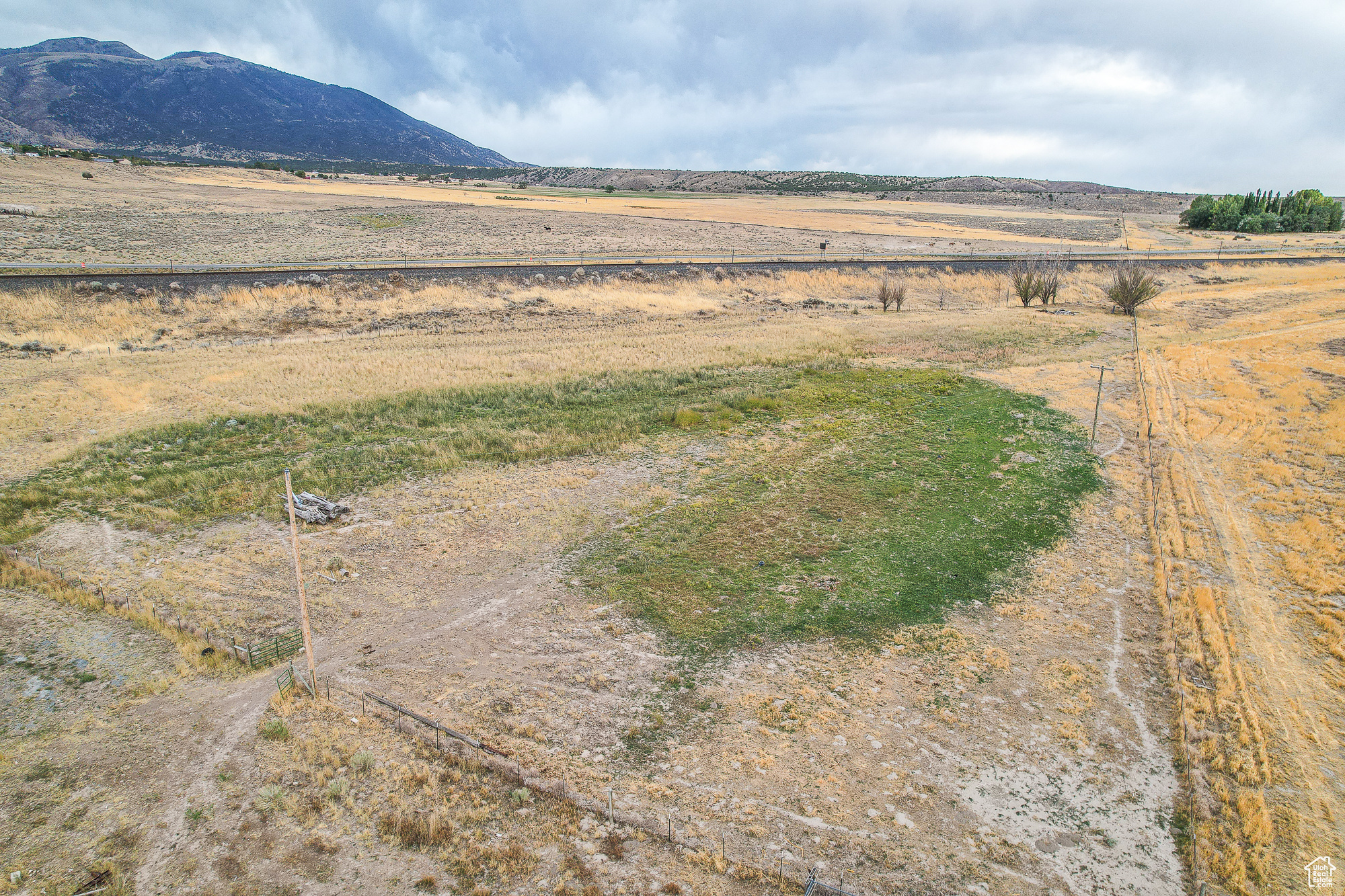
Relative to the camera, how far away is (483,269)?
154 ft

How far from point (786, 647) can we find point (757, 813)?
12.6 ft

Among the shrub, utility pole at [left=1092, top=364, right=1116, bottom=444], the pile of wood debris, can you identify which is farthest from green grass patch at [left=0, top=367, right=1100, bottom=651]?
the shrub

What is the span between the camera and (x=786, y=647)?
12352 mm

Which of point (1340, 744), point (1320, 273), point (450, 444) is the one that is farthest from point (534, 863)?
point (1320, 273)

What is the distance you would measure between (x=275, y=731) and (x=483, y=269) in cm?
4115

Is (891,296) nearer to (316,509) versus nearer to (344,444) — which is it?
(344,444)

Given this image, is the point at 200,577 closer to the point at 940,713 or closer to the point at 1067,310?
the point at 940,713

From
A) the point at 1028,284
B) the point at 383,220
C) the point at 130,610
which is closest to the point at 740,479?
the point at 130,610

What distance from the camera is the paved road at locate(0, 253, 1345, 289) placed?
37.2m

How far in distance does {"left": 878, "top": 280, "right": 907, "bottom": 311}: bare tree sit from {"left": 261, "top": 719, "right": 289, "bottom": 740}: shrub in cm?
4667

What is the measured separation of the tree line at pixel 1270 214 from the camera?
103375 mm

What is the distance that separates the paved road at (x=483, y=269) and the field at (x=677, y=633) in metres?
11.4

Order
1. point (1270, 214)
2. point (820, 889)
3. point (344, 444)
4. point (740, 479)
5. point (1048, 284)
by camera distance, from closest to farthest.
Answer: point (820, 889) < point (740, 479) < point (344, 444) < point (1048, 284) < point (1270, 214)

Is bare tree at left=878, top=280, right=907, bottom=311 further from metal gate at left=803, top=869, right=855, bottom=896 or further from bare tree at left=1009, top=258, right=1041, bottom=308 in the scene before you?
metal gate at left=803, top=869, right=855, bottom=896
